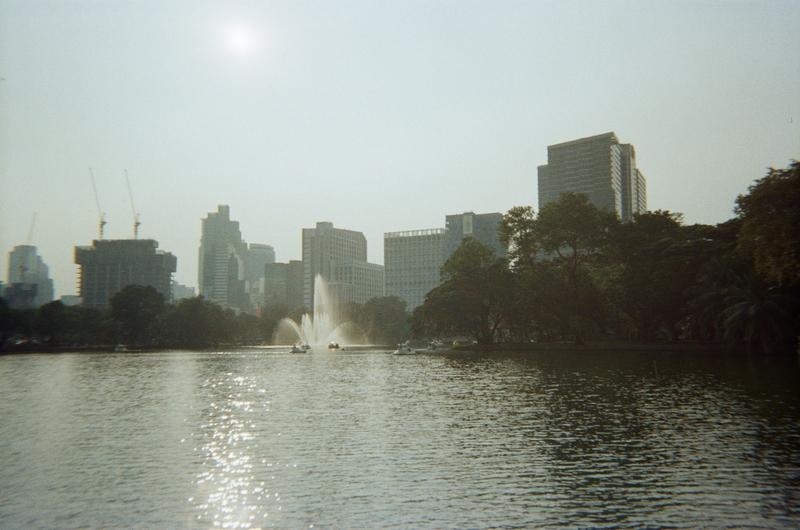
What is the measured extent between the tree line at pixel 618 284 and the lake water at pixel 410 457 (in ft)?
106

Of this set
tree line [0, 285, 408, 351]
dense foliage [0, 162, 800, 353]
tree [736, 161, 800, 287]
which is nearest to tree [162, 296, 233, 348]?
tree line [0, 285, 408, 351]

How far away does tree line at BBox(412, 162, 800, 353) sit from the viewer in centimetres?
8050

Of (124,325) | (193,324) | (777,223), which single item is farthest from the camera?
(193,324)

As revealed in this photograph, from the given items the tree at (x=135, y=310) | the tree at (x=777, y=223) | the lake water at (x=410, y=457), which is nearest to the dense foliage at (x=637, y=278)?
the tree at (x=777, y=223)

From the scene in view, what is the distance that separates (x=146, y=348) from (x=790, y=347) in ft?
518

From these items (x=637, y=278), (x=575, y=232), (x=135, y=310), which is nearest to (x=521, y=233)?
(x=575, y=232)

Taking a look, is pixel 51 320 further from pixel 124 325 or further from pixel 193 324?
pixel 193 324

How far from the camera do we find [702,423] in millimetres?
31250

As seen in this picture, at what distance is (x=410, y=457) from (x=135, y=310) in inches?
6507

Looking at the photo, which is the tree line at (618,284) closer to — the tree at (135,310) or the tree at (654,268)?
the tree at (654,268)

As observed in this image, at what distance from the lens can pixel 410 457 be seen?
25250mm

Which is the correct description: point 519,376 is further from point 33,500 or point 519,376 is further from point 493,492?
point 33,500

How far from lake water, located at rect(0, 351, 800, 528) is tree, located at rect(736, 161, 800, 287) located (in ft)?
32.4

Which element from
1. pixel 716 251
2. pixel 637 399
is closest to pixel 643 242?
pixel 716 251
